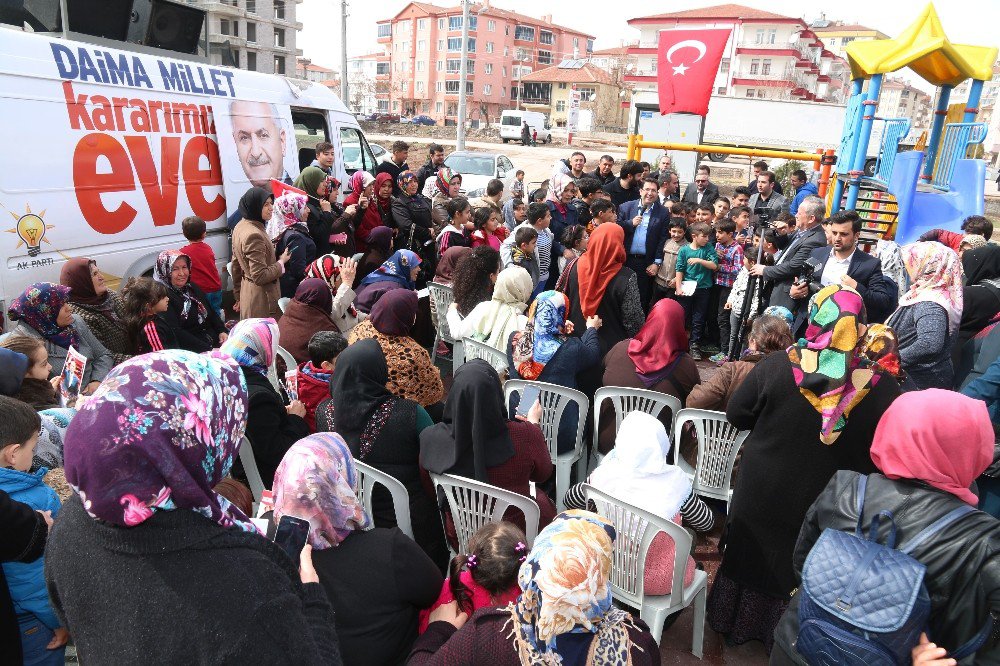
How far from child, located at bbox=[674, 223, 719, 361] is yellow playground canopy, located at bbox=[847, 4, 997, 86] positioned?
3.92 meters

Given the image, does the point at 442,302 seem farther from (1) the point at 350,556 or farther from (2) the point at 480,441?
(1) the point at 350,556

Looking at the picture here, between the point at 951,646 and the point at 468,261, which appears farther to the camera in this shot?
the point at 468,261

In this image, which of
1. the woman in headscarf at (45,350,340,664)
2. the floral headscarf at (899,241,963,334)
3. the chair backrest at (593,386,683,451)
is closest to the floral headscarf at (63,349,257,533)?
the woman in headscarf at (45,350,340,664)

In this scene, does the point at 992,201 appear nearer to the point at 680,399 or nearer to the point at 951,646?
the point at 680,399

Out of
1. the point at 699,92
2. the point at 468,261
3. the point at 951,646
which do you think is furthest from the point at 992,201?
the point at 951,646

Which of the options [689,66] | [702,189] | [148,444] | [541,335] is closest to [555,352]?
[541,335]

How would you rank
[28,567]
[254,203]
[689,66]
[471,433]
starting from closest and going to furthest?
[28,567] < [471,433] < [254,203] < [689,66]

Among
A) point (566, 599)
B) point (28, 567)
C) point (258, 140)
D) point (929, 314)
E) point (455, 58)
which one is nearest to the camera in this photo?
point (566, 599)

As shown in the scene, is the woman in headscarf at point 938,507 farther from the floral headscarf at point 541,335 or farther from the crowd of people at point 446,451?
the floral headscarf at point 541,335

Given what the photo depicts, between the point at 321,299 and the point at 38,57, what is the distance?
295 centimetres

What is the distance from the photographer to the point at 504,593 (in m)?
2.04

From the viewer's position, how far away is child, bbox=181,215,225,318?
5227 millimetres

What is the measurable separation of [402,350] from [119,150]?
3658mm

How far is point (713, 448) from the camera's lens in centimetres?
350
